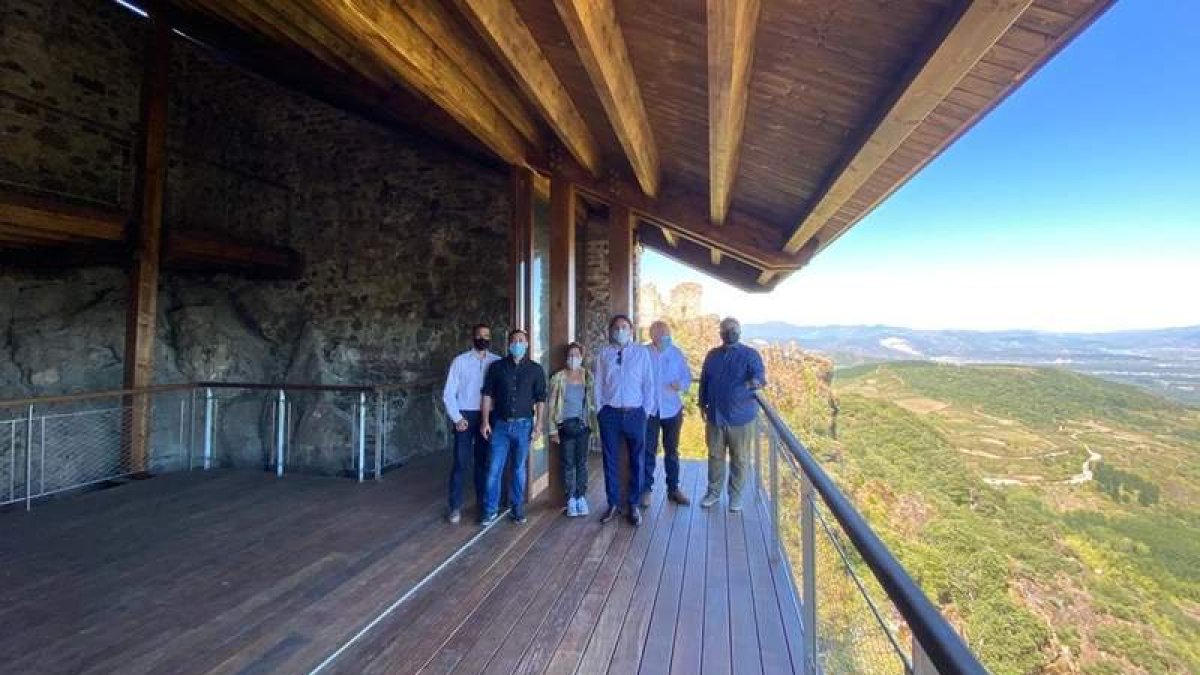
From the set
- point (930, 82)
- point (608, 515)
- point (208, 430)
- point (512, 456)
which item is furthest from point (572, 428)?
point (208, 430)

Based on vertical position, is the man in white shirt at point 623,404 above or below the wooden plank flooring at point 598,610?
above

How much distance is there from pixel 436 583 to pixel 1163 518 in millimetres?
33302

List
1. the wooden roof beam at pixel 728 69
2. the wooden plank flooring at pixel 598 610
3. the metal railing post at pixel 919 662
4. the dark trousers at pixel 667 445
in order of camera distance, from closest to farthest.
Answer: the metal railing post at pixel 919 662
the wooden roof beam at pixel 728 69
the wooden plank flooring at pixel 598 610
the dark trousers at pixel 667 445

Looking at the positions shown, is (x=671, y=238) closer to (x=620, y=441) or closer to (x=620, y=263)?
(x=620, y=263)

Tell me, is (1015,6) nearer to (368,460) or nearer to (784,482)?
(784,482)

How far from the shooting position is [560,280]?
14.9 ft

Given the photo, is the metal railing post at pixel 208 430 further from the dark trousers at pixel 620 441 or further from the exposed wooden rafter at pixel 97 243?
the dark trousers at pixel 620 441

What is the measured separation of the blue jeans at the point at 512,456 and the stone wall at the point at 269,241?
9.59 ft

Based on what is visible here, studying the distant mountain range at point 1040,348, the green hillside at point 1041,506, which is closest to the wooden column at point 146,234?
the green hillside at point 1041,506

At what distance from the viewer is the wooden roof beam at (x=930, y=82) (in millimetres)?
1372

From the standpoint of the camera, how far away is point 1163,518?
932 inches

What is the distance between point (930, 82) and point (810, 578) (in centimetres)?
187

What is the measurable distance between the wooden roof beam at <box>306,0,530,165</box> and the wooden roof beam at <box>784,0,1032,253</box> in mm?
2073

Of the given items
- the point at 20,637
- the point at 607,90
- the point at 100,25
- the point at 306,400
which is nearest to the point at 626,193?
the point at 607,90
